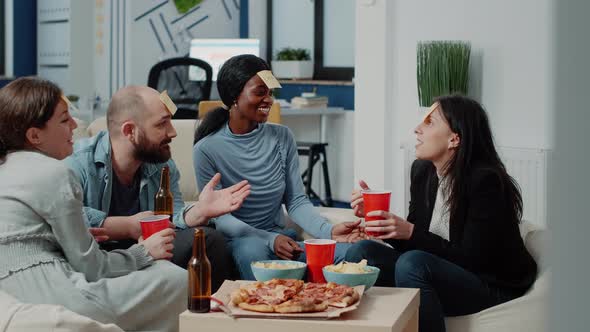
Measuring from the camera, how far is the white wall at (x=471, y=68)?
4.36 meters

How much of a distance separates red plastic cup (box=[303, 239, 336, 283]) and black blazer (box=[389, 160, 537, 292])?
0.35 metres

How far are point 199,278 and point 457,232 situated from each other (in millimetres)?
967

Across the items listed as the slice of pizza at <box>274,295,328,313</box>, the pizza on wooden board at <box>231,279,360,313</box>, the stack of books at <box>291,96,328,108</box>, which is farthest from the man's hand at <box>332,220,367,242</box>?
the stack of books at <box>291,96,328,108</box>

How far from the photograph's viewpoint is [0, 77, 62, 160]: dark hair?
7.13ft

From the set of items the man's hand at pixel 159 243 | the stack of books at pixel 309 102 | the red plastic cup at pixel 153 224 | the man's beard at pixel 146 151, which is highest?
the stack of books at pixel 309 102

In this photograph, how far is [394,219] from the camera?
2.56 meters

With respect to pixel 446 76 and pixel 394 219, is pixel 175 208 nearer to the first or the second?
pixel 394 219

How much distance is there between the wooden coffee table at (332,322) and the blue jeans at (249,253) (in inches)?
30.4

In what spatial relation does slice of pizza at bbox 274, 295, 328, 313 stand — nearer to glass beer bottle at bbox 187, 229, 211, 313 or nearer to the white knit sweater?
glass beer bottle at bbox 187, 229, 211, 313

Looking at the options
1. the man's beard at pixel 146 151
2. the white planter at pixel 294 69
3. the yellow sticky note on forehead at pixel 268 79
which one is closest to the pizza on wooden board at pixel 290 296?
the man's beard at pixel 146 151

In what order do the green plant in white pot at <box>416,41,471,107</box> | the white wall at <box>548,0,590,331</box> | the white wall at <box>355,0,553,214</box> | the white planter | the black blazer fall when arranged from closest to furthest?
the white wall at <box>548,0,590,331</box> < the black blazer < the white wall at <box>355,0,553,214</box> < the green plant in white pot at <box>416,41,471,107</box> < the white planter

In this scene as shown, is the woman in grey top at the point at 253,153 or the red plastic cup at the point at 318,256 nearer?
the red plastic cup at the point at 318,256

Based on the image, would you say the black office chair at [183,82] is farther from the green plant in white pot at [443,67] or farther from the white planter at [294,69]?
the green plant in white pot at [443,67]

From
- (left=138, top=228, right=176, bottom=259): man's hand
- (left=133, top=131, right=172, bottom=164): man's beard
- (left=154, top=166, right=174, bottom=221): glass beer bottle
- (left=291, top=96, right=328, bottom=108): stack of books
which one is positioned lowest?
(left=138, top=228, right=176, bottom=259): man's hand
